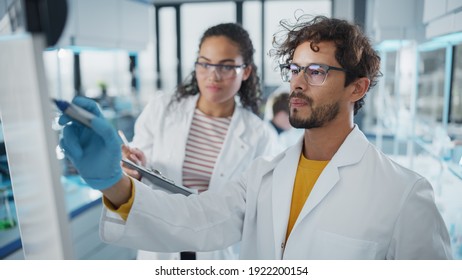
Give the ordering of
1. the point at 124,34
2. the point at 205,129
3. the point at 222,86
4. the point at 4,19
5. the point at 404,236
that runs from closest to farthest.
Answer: the point at 4,19
the point at 404,236
the point at 222,86
the point at 205,129
the point at 124,34

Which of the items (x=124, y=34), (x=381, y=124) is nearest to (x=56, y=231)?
(x=381, y=124)

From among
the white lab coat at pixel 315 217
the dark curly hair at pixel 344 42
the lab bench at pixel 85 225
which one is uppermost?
the dark curly hair at pixel 344 42

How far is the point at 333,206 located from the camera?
38.1 inches

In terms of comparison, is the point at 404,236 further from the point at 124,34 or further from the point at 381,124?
the point at 124,34

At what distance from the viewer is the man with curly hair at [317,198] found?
2.97ft

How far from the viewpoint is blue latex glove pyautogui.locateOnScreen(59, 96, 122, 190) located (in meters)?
0.74

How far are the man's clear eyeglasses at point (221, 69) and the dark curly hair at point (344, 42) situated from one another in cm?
23

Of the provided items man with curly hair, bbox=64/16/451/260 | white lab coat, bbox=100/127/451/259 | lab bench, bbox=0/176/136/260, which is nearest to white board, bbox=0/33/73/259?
man with curly hair, bbox=64/16/451/260

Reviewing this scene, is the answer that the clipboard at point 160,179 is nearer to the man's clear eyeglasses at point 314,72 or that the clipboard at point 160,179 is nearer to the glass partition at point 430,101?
the man's clear eyeglasses at point 314,72

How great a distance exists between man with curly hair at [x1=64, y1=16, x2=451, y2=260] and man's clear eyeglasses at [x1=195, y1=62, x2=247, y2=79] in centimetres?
26

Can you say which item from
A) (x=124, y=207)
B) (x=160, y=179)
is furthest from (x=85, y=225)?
(x=124, y=207)

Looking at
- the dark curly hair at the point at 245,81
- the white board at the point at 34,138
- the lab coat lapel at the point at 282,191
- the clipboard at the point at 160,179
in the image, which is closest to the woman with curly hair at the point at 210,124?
the dark curly hair at the point at 245,81

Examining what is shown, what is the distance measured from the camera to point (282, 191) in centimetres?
105

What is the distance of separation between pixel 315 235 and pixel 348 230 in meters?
0.08
